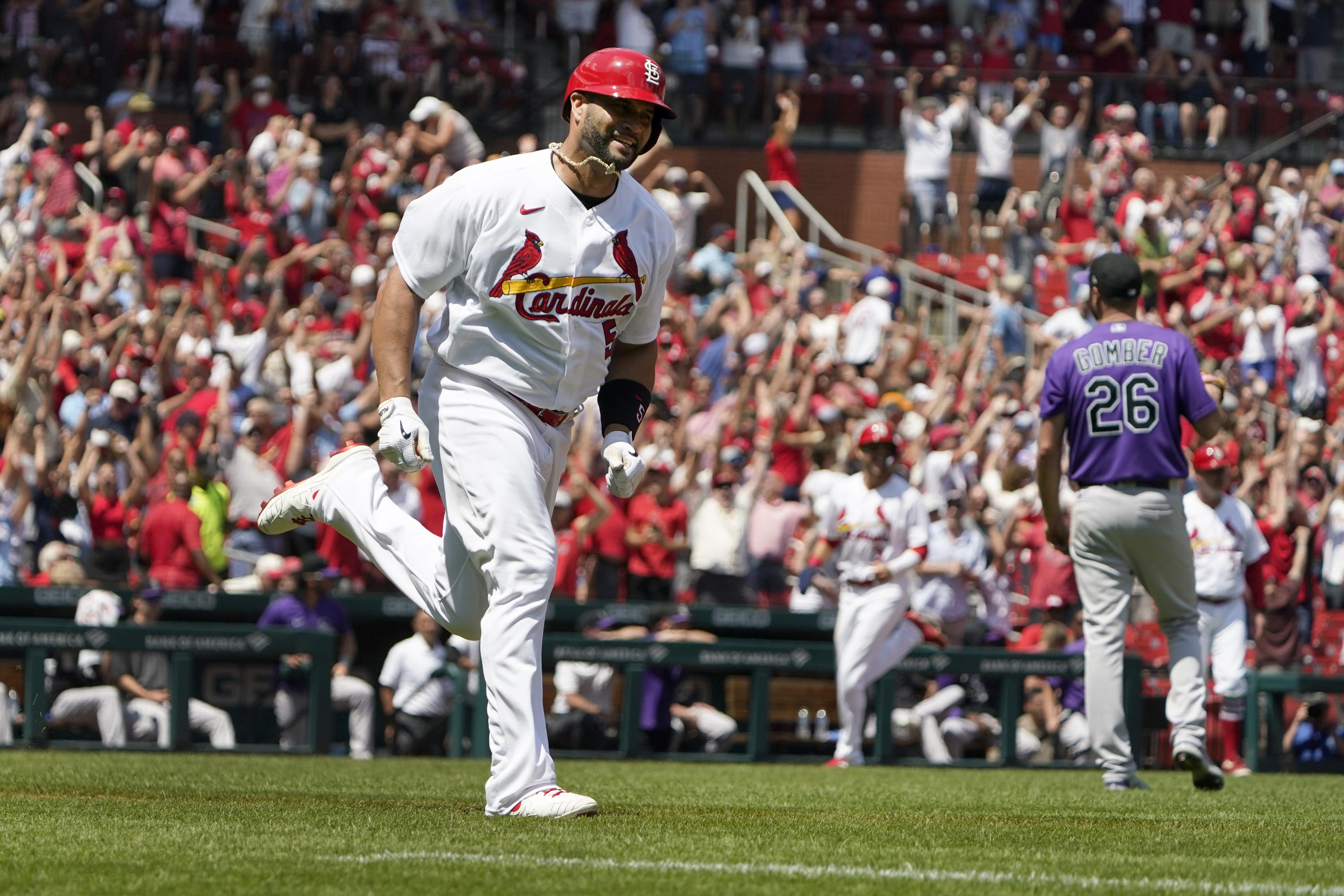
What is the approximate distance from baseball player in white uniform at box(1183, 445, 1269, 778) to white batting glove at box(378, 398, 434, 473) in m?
6.95

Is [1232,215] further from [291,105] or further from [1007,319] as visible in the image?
[291,105]

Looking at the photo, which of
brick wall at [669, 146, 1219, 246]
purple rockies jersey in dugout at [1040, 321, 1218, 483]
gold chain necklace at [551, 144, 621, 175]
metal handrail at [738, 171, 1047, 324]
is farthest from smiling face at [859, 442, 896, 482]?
brick wall at [669, 146, 1219, 246]

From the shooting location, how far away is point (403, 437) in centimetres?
590

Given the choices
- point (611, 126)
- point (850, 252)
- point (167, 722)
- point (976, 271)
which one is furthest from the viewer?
point (850, 252)

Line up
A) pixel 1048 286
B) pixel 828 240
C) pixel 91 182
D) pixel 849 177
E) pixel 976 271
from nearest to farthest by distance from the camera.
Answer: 1. pixel 91 182
2. pixel 1048 286
3. pixel 976 271
4. pixel 828 240
5. pixel 849 177

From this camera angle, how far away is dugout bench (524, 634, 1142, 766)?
42.0ft

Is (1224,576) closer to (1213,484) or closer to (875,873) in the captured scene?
(1213,484)

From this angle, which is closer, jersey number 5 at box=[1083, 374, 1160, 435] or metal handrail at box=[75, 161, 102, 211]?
jersey number 5 at box=[1083, 374, 1160, 435]

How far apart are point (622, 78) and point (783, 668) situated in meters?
7.61

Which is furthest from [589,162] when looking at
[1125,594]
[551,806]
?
[1125,594]

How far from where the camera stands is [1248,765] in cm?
1298

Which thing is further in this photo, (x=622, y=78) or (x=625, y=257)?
(x=625, y=257)

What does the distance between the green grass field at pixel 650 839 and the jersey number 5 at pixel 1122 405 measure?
1.52 meters

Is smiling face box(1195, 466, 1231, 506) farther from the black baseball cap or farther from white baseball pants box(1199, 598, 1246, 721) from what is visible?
the black baseball cap
